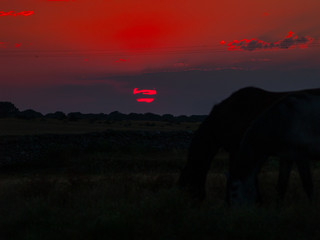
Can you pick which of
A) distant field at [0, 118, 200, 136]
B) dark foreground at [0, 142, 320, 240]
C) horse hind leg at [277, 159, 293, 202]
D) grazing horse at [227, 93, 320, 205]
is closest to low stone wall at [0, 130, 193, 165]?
distant field at [0, 118, 200, 136]

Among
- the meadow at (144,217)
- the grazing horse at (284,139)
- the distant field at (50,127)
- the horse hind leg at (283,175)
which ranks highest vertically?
the grazing horse at (284,139)

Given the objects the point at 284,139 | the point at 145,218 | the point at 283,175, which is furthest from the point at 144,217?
the point at 283,175

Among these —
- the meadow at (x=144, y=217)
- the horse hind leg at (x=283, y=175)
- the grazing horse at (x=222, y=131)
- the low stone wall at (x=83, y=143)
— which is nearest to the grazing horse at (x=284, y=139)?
the horse hind leg at (x=283, y=175)

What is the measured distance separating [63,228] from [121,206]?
116 cm

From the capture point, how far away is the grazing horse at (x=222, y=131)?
882 cm

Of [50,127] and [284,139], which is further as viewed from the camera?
[50,127]

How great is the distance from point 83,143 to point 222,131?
17.8 metres

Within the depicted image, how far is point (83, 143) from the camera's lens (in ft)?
83.6

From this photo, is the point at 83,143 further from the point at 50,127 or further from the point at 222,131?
the point at 50,127

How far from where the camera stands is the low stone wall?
22.7 metres

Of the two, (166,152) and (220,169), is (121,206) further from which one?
(166,152)

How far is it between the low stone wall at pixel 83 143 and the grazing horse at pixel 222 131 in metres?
15.6

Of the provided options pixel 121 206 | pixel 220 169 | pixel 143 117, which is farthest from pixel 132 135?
pixel 143 117

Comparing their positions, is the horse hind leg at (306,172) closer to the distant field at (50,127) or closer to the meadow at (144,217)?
the meadow at (144,217)
